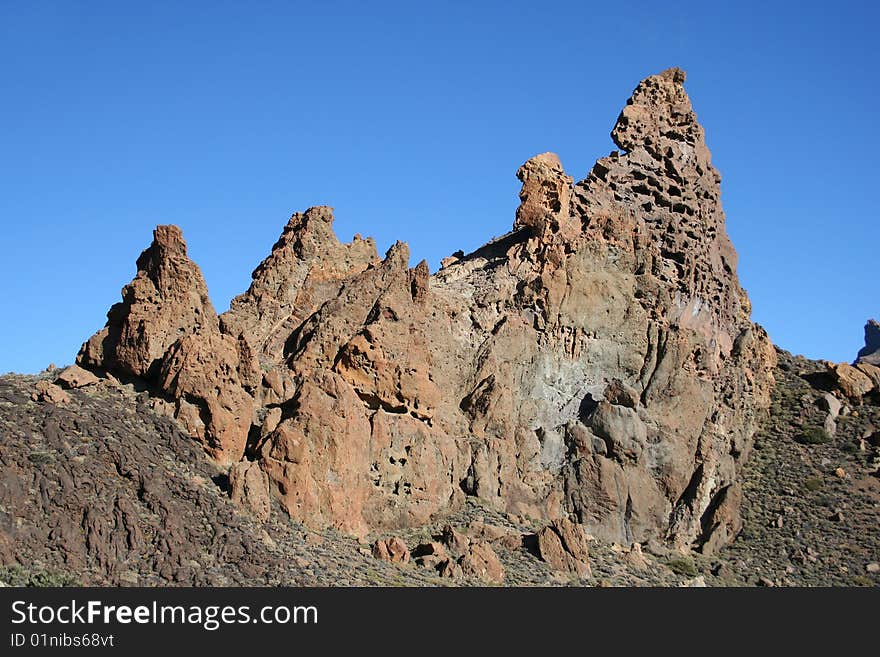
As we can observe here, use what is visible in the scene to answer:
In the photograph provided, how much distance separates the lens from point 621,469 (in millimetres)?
74125

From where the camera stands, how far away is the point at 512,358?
74438mm

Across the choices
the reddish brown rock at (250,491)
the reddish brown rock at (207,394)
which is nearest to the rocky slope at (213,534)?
the reddish brown rock at (250,491)

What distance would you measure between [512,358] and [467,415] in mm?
4297

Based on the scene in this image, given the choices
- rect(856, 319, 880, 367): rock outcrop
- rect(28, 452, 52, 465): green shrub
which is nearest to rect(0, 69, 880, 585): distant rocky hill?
rect(28, 452, 52, 465): green shrub

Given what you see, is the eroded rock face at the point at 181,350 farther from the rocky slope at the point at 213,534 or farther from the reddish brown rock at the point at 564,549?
the reddish brown rock at the point at 564,549

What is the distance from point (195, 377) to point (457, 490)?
12.7 m

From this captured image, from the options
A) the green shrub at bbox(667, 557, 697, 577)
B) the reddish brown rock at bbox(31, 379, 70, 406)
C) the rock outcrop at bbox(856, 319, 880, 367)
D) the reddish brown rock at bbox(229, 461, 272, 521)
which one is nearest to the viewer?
the reddish brown rock at bbox(229, 461, 272, 521)

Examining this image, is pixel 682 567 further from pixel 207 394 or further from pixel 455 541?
pixel 207 394

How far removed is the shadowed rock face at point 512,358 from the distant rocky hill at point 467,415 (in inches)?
4.8

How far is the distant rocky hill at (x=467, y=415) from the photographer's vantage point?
57375 mm

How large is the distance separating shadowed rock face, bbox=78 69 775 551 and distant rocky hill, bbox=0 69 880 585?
0.12 metres

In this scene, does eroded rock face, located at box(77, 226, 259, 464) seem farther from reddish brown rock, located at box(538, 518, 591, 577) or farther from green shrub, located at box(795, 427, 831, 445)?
green shrub, located at box(795, 427, 831, 445)

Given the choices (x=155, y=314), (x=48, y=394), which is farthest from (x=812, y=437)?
(x=48, y=394)

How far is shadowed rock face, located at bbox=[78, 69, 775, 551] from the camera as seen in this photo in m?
63.1
